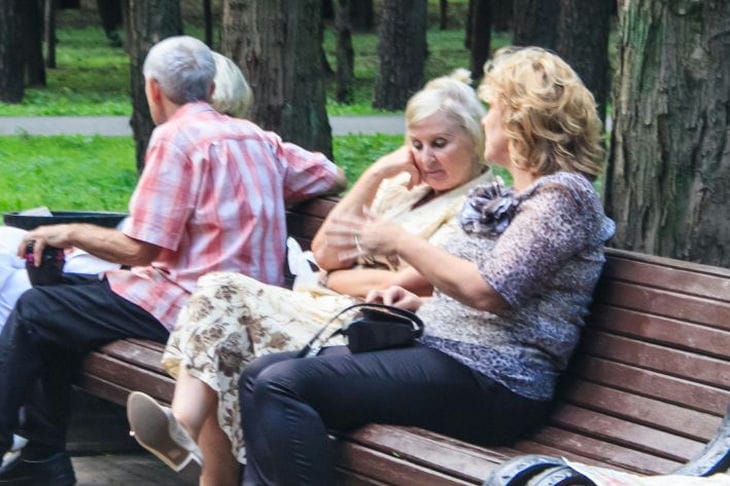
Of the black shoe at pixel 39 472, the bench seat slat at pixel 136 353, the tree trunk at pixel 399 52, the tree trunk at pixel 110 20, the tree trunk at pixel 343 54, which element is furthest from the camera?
the tree trunk at pixel 110 20

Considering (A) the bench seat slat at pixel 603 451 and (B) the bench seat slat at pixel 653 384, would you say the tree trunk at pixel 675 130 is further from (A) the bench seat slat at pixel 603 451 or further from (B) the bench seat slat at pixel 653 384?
(A) the bench seat slat at pixel 603 451

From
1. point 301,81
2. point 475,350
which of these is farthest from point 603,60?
point 475,350

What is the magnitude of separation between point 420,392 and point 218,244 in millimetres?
1179

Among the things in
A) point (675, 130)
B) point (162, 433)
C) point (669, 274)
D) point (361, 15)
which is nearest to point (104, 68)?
point (361, 15)

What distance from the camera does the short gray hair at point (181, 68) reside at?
4.97 m

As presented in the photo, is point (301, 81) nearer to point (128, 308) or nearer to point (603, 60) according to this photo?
point (128, 308)

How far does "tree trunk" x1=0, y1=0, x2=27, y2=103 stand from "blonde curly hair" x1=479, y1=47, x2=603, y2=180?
16.6 meters

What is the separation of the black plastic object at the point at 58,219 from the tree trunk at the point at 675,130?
204 centimetres

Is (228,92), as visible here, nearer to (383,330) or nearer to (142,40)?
(383,330)

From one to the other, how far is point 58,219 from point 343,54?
657 inches

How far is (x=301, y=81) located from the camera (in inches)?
275

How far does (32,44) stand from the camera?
924 inches

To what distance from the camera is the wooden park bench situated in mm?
3809

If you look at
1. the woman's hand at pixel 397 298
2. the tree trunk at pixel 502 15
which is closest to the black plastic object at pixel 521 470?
the woman's hand at pixel 397 298
